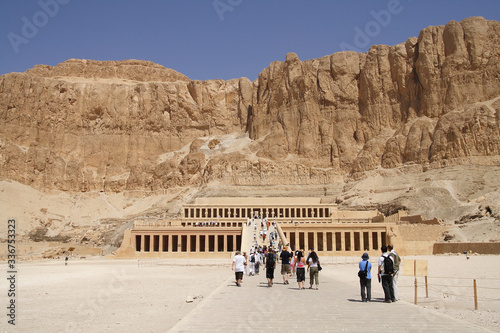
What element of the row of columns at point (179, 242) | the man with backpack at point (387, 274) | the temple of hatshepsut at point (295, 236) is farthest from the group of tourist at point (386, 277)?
the row of columns at point (179, 242)

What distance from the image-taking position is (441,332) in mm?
11531

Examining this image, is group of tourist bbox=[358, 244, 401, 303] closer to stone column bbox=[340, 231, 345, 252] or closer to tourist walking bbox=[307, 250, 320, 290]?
tourist walking bbox=[307, 250, 320, 290]

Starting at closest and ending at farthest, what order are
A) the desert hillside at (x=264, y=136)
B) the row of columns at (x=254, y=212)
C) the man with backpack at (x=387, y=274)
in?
1. the man with backpack at (x=387, y=274)
2. the row of columns at (x=254, y=212)
3. the desert hillside at (x=264, y=136)

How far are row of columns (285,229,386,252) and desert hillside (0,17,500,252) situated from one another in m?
17.8

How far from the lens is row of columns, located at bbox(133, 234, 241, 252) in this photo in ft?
199

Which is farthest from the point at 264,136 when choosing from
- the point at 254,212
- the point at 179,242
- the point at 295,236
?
the point at 295,236

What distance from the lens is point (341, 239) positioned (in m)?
58.3

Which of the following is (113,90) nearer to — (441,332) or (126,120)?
(126,120)

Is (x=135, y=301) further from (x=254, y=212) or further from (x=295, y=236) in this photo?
(x=254, y=212)

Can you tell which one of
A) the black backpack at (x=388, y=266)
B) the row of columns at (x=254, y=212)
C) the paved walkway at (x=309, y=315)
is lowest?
the paved walkway at (x=309, y=315)

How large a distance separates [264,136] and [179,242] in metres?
63.5

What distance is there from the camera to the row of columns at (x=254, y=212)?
84.5m

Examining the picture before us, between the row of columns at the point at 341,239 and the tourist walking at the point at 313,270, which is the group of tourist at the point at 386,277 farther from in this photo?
the row of columns at the point at 341,239

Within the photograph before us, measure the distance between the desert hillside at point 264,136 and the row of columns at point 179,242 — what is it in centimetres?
1510
